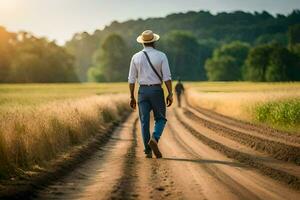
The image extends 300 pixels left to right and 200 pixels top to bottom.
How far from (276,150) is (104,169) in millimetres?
4778

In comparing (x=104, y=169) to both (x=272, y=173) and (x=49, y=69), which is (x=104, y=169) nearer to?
(x=272, y=173)

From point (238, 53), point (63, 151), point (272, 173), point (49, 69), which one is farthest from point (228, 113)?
point (238, 53)

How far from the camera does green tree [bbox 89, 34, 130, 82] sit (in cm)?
12631

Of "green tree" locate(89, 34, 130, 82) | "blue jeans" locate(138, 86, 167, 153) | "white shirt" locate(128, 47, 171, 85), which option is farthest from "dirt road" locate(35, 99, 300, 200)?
"green tree" locate(89, 34, 130, 82)

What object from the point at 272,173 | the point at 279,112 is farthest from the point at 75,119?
the point at 279,112

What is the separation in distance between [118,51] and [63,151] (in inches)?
4691

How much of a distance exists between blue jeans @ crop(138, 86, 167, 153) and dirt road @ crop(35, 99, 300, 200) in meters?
0.57

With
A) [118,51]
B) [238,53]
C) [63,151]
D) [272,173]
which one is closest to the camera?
[272,173]

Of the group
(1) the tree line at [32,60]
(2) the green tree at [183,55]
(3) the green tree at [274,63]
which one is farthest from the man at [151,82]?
(2) the green tree at [183,55]

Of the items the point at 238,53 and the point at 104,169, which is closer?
the point at 104,169

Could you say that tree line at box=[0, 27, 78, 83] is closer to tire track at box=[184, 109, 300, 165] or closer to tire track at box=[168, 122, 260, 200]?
tire track at box=[184, 109, 300, 165]

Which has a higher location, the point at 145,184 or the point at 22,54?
the point at 22,54

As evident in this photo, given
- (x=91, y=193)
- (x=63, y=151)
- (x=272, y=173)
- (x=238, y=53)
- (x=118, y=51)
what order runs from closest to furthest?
(x=91, y=193) < (x=272, y=173) < (x=63, y=151) < (x=118, y=51) < (x=238, y=53)

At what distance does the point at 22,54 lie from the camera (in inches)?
3659
